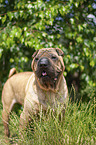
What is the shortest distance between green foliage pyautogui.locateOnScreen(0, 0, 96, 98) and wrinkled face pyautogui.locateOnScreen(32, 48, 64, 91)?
1264mm

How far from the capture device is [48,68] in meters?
1.90

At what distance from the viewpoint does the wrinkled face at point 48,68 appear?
6.23 ft

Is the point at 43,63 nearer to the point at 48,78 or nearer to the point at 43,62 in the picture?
the point at 43,62

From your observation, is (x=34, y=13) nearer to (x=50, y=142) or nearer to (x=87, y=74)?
(x=87, y=74)

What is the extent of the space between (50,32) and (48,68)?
6.81ft

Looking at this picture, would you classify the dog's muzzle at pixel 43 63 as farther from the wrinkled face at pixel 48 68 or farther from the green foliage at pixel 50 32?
the green foliage at pixel 50 32

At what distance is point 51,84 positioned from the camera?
6.68ft

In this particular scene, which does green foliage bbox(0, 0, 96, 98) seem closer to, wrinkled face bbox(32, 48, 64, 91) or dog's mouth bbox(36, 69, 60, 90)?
wrinkled face bbox(32, 48, 64, 91)

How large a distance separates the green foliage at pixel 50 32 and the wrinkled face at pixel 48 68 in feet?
4.15

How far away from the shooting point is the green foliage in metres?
3.32

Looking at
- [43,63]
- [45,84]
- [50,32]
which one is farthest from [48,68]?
[50,32]

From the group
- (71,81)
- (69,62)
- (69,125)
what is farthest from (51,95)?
(71,81)

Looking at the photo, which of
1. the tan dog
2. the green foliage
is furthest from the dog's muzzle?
the green foliage

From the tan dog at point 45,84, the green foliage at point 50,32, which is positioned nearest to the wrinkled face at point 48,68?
the tan dog at point 45,84
